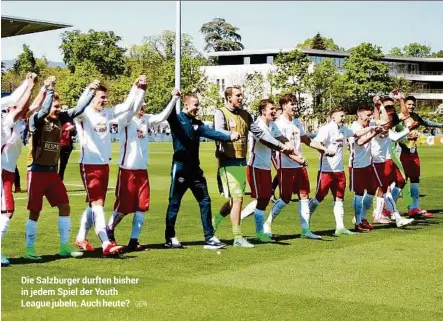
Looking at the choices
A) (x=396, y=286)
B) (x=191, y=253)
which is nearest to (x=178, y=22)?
(x=191, y=253)

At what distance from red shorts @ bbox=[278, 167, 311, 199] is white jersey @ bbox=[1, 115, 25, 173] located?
15.3 ft

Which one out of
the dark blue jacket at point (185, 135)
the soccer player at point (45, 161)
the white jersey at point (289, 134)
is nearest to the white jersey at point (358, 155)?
the white jersey at point (289, 134)

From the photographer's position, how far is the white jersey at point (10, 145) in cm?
1002

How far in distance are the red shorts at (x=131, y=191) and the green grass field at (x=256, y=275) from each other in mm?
678

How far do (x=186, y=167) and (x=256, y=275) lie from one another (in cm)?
265

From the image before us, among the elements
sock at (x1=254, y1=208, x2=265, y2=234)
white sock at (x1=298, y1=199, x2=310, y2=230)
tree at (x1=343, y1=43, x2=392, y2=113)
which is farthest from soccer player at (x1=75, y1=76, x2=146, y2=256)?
tree at (x1=343, y1=43, x2=392, y2=113)

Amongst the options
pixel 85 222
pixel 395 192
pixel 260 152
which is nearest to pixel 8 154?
pixel 85 222

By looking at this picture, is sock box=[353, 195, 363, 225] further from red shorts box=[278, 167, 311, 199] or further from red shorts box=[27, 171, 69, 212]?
red shorts box=[27, 171, 69, 212]

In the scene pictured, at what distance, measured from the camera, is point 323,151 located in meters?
13.4

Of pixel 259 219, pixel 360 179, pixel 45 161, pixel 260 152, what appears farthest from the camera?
pixel 360 179

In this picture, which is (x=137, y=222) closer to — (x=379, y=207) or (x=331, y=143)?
(x=331, y=143)

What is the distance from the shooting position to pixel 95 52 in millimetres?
108562

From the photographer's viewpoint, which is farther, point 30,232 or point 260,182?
point 260,182

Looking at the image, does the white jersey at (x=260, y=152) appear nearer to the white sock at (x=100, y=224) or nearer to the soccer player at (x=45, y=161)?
the white sock at (x=100, y=224)
